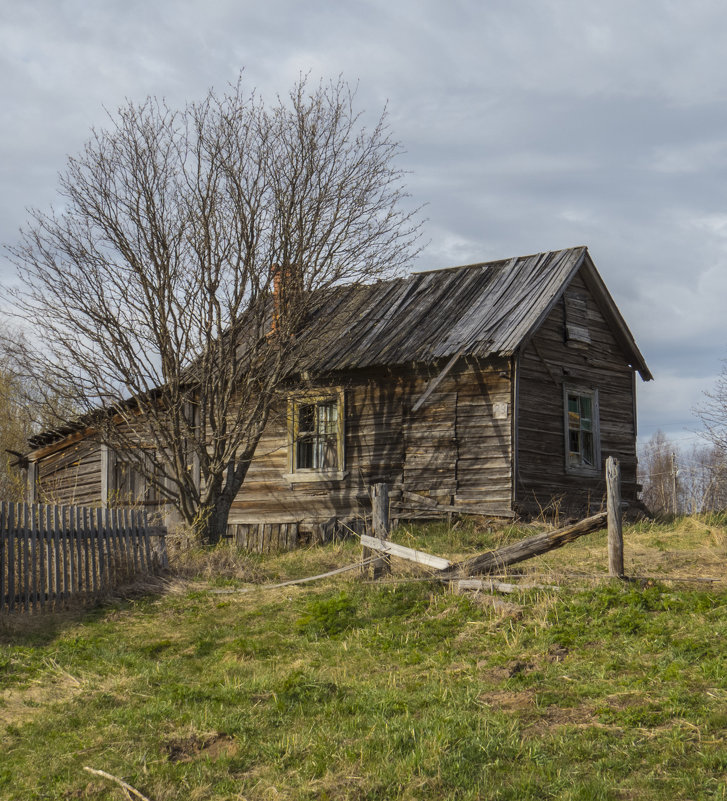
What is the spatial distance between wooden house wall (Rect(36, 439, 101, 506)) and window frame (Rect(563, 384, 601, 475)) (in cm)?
1119

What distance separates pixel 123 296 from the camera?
1582cm

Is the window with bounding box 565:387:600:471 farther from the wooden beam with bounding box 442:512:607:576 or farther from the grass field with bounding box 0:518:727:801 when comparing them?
the wooden beam with bounding box 442:512:607:576

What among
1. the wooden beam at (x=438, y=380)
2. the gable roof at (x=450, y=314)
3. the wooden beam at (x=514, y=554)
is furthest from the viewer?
the gable roof at (x=450, y=314)

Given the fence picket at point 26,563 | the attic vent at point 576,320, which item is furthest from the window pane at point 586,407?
the fence picket at point 26,563

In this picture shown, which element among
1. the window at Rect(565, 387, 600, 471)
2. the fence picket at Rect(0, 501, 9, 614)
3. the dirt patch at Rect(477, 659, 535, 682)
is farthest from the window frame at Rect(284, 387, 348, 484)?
the dirt patch at Rect(477, 659, 535, 682)

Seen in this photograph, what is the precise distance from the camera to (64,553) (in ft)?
37.1

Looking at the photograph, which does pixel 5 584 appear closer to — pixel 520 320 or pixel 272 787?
pixel 272 787

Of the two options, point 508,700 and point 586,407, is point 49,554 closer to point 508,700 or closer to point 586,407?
point 508,700

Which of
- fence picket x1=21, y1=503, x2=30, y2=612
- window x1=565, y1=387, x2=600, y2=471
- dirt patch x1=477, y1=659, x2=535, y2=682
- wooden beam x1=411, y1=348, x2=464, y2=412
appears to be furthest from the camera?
window x1=565, y1=387, x2=600, y2=471

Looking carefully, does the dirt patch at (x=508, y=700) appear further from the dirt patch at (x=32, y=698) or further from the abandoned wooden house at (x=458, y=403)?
the abandoned wooden house at (x=458, y=403)

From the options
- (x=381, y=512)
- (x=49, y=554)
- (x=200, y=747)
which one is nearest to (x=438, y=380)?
(x=381, y=512)

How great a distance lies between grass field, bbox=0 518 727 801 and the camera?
514 cm

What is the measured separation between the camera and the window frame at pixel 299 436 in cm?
1808

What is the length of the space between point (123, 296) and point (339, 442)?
5355mm
